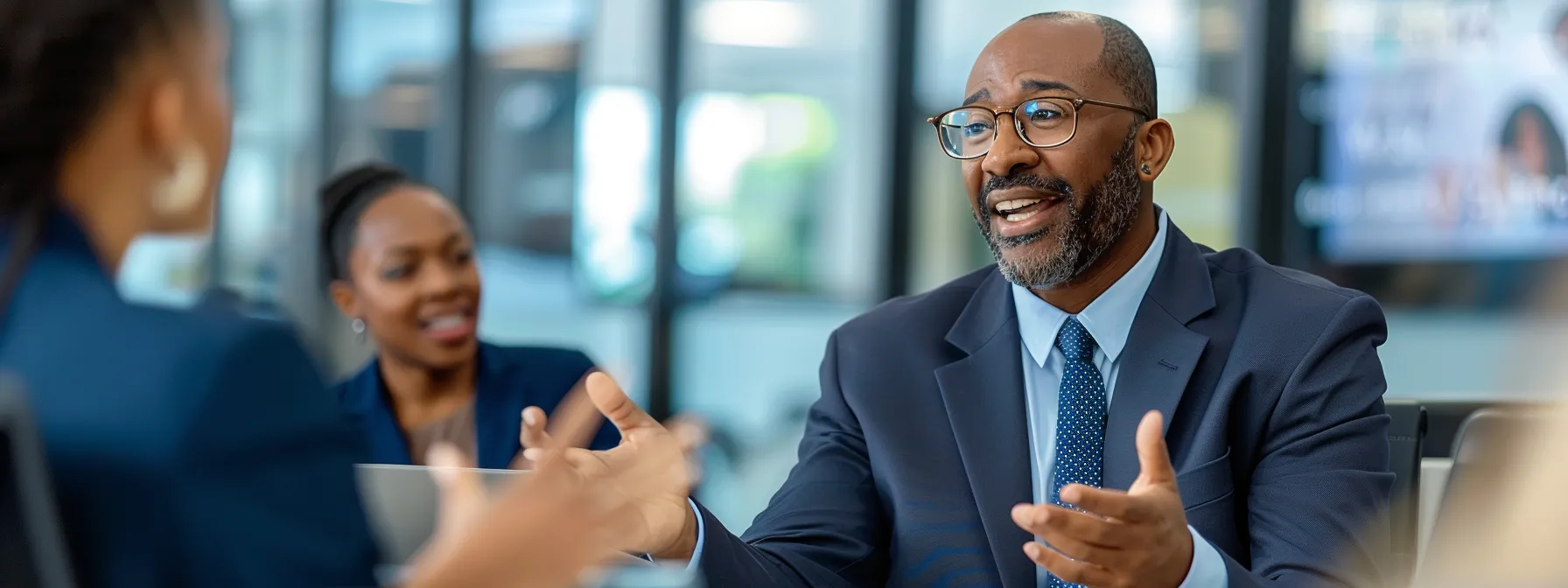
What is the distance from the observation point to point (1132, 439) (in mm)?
1752

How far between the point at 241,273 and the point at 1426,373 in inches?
212

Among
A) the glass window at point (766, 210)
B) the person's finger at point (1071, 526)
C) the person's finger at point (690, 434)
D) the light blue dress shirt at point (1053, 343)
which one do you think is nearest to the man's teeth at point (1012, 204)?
the light blue dress shirt at point (1053, 343)

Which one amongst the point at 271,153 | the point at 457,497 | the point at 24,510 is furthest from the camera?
the point at 271,153

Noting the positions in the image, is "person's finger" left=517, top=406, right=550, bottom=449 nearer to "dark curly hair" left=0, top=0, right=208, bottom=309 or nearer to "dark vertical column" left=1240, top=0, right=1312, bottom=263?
"dark curly hair" left=0, top=0, right=208, bottom=309

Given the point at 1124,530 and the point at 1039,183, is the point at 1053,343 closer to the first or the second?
the point at 1039,183

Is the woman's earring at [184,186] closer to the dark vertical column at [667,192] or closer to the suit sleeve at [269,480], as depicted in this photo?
the suit sleeve at [269,480]

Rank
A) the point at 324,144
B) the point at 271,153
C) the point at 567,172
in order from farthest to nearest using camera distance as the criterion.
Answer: the point at 271,153
the point at 324,144
the point at 567,172

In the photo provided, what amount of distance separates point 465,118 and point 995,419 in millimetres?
4624

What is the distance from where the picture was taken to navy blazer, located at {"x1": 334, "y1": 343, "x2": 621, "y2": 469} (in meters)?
2.50

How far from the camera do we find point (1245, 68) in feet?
14.9

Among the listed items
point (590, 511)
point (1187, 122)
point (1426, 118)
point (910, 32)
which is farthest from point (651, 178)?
point (590, 511)

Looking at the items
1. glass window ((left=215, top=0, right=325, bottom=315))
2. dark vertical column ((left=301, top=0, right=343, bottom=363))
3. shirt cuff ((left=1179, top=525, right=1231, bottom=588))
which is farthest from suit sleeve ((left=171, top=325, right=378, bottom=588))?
glass window ((left=215, top=0, right=325, bottom=315))

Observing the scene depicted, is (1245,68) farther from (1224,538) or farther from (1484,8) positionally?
(1224,538)

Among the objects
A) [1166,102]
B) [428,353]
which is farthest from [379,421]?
[1166,102]
